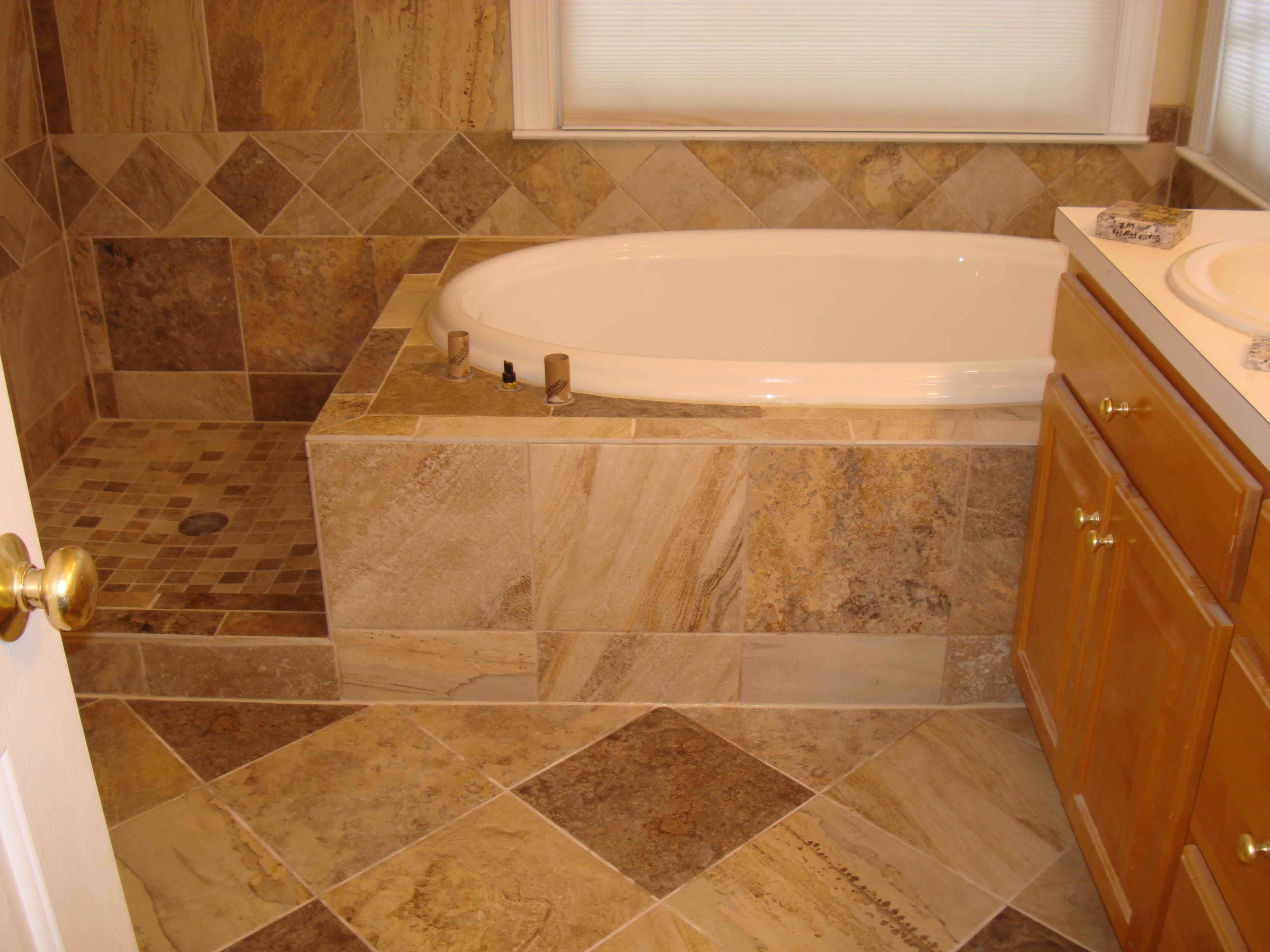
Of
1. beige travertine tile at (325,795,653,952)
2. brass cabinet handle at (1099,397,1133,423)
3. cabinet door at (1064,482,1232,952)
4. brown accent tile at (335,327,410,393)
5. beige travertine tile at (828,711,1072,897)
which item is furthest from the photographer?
brown accent tile at (335,327,410,393)

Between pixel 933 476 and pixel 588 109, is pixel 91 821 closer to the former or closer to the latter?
pixel 933 476

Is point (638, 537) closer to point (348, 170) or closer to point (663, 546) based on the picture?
point (663, 546)

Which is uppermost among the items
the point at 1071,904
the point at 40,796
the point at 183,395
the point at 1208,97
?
the point at 1208,97

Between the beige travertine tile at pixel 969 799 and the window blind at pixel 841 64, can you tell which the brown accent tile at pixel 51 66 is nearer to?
the window blind at pixel 841 64

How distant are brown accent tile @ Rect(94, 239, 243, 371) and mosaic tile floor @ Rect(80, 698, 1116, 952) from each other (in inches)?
49.0

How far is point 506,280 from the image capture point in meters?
2.62

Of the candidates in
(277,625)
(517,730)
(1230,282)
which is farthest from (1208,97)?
(277,625)

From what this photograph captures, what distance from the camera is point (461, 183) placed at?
2.96 metres

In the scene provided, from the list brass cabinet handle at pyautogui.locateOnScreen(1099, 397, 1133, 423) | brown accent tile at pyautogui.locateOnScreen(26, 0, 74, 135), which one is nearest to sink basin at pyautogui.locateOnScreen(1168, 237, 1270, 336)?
brass cabinet handle at pyautogui.locateOnScreen(1099, 397, 1133, 423)

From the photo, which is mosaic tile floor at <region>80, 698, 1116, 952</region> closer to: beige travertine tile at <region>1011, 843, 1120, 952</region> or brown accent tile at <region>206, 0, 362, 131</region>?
beige travertine tile at <region>1011, 843, 1120, 952</region>

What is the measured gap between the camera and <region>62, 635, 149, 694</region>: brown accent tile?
2127 mm

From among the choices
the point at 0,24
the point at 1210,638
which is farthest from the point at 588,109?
the point at 1210,638

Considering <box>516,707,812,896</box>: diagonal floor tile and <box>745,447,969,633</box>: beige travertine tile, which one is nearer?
<box>516,707,812,896</box>: diagonal floor tile

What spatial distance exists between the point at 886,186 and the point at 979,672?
4.41ft
